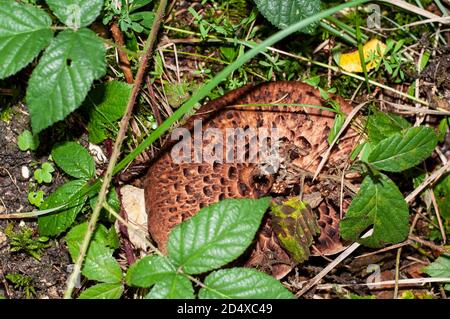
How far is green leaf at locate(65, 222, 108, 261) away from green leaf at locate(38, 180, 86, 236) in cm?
5

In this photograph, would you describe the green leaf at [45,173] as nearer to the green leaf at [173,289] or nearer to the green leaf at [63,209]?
the green leaf at [63,209]

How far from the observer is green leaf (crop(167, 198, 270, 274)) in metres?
2.75

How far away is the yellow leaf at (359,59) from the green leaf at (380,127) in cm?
52

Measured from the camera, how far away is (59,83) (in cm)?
273

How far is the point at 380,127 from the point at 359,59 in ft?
2.18

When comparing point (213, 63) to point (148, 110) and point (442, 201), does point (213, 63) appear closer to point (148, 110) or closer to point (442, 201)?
point (148, 110)

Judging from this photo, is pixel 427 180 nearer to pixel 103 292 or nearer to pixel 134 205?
pixel 134 205

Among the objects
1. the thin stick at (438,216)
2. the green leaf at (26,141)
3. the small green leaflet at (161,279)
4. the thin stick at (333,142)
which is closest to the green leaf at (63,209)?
the green leaf at (26,141)

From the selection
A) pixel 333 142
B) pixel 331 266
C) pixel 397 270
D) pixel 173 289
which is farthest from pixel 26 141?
pixel 397 270

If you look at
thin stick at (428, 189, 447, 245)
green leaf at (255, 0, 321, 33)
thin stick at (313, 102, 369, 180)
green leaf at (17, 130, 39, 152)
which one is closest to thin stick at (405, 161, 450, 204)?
thin stick at (428, 189, 447, 245)

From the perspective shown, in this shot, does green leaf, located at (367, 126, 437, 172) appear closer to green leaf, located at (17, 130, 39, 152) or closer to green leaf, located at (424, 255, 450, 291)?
green leaf, located at (424, 255, 450, 291)

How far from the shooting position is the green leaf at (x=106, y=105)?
338 cm
